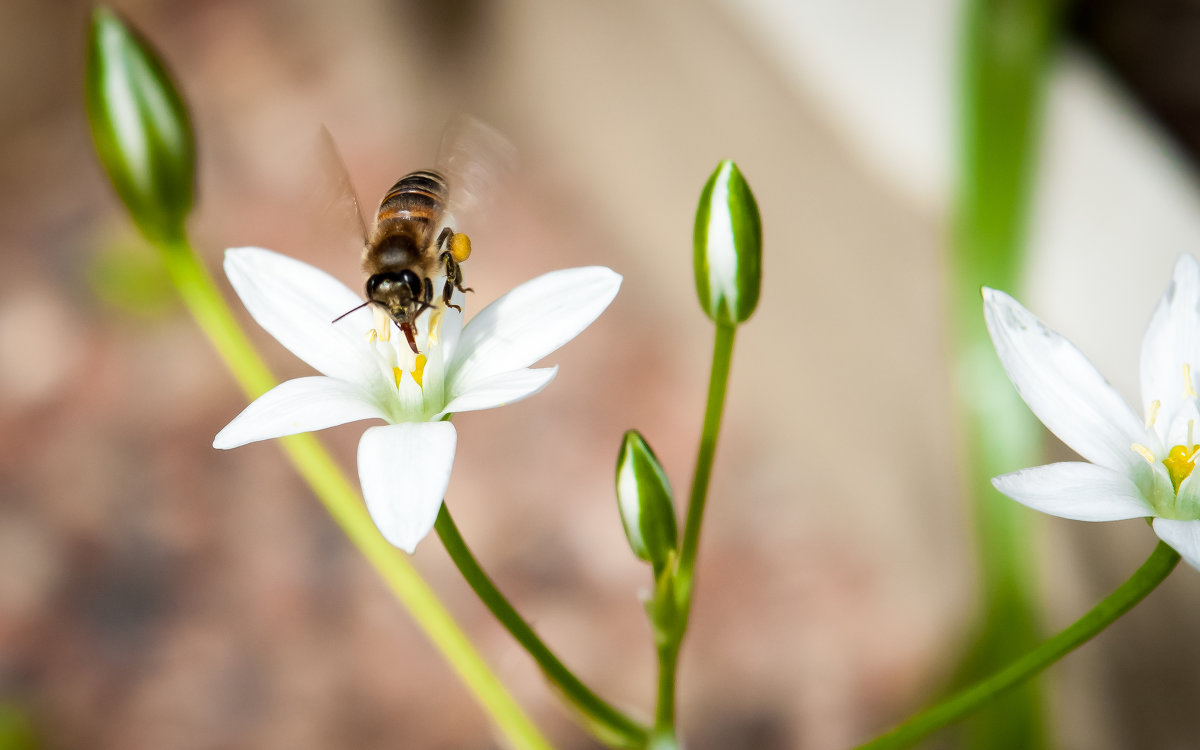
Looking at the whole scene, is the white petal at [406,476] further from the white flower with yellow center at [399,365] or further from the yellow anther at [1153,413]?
the yellow anther at [1153,413]

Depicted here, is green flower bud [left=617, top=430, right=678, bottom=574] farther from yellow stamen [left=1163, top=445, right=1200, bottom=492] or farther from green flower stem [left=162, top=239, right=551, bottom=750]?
yellow stamen [left=1163, top=445, right=1200, bottom=492]

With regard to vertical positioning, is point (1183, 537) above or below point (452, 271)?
below

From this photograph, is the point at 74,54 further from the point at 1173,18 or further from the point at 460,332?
the point at 1173,18

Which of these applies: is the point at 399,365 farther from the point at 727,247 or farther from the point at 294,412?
the point at 727,247

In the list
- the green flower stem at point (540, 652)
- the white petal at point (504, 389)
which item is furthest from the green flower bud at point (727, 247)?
the green flower stem at point (540, 652)

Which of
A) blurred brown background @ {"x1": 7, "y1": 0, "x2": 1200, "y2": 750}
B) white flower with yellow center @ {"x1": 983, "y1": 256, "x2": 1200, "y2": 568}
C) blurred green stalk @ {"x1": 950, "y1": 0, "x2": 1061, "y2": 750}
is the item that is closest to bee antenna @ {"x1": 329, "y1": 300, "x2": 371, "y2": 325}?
white flower with yellow center @ {"x1": 983, "y1": 256, "x2": 1200, "y2": 568}

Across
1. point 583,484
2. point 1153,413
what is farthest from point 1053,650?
point 583,484

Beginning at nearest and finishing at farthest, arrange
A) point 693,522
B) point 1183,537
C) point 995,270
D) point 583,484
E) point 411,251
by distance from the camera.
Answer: point 1183,537 → point 693,522 → point 411,251 → point 995,270 → point 583,484

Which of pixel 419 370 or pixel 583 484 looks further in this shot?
pixel 583 484
